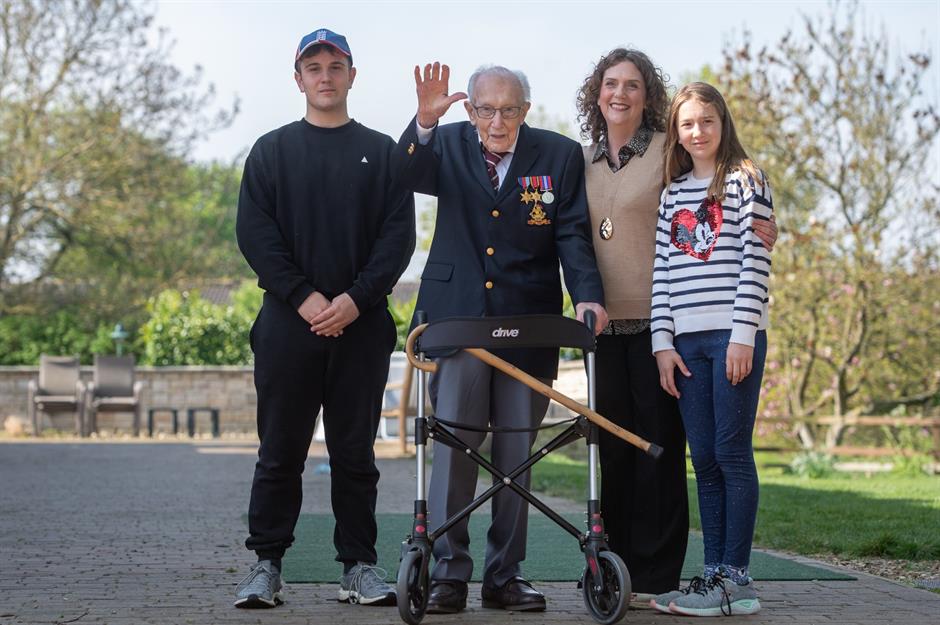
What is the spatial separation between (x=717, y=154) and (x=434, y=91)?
3.43ft

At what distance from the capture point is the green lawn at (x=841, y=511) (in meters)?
6.82

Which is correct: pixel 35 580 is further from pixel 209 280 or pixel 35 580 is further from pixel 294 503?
pixel 209 280

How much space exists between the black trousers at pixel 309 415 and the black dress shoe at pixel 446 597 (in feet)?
1.53

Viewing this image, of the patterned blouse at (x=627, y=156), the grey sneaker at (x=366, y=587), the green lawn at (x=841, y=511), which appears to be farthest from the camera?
the green lawn at (x=841, y=511)

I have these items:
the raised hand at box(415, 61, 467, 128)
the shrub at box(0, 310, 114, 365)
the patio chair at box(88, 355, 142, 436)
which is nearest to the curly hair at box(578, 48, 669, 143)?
the raised hand at box(415, 61, 467, 128)

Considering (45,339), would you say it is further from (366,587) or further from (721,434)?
(721,434)

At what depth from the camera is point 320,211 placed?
4.93m

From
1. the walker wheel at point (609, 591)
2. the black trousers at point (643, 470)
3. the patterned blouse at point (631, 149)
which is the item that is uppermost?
the patterned blouse at point (631, 149)

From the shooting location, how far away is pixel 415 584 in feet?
13.9

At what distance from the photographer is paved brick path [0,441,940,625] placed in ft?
14.8

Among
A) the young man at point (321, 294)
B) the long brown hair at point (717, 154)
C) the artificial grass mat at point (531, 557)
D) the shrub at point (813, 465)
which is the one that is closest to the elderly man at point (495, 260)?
the young man at point (321, 294)

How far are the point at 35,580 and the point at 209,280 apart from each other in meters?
24.7

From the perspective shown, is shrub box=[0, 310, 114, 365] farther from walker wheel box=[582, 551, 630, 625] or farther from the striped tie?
walker wheel box=[582, 551, 630, 625]

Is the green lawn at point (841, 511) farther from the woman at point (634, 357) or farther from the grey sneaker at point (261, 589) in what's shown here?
the grey sneaker at point (261, 589)
